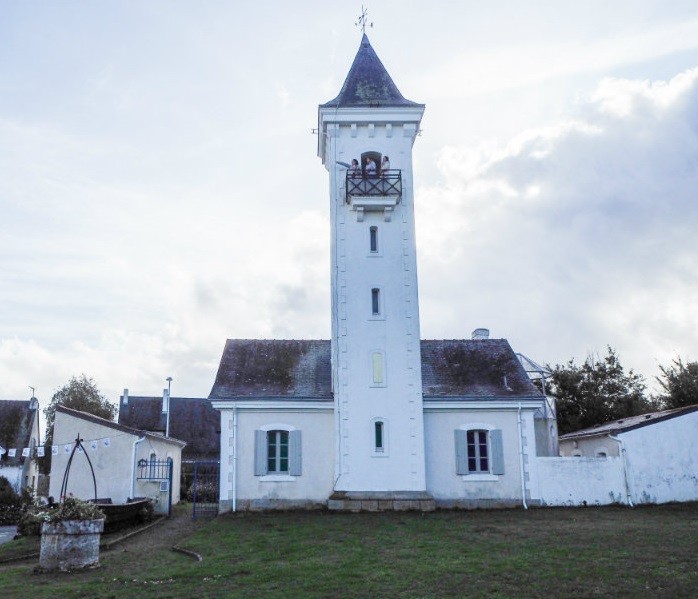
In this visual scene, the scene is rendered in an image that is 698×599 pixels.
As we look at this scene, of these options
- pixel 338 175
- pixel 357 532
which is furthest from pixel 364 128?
pixel 357 532

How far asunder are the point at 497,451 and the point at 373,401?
4469 millimetres

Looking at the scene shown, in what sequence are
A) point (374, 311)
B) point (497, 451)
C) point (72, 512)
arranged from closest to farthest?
1. point (72, 512)
2. point (497, 451)
3. point (374, 311)

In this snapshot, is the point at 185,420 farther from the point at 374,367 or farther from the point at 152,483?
the point at 374,367

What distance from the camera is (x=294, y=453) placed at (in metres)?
22.4

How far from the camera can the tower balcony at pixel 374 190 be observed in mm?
23000

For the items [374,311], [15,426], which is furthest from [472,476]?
[15,426]

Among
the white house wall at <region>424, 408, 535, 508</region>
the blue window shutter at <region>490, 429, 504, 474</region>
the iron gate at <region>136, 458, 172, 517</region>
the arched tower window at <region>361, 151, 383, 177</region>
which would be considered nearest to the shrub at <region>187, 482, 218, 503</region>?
the iron gate at <region>136, 458, 172, 517</region>

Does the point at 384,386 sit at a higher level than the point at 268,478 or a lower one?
higher

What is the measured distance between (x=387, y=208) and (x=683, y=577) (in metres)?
15.4

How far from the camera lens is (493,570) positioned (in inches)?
437

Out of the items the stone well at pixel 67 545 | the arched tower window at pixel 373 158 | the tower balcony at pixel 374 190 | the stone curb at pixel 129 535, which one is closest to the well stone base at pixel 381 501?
the stone curb at pixel 129 535

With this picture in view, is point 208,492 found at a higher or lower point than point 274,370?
lower

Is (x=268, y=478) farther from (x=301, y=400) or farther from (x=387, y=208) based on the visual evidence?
(x=387, y=208)

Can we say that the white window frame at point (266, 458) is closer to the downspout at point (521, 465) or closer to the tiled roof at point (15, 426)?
the downspout at point (521, 465)
